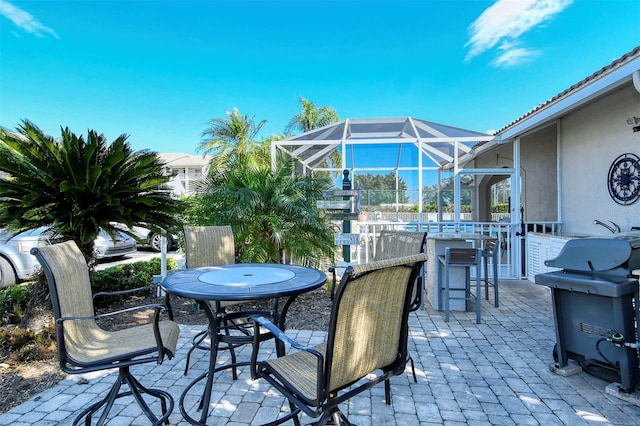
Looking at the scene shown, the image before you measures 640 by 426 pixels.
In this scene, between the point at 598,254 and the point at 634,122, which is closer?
the point at 598,254

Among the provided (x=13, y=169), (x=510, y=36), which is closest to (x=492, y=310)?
(x=13, y=169)

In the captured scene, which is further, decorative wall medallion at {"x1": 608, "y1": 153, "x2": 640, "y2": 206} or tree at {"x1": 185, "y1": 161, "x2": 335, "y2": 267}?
tree at {"x1": 185, "y1": 161, "x2": 335, "y2": 267}

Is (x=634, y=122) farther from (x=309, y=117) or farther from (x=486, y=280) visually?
(x=309, y=117)

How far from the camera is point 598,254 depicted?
248 centimetres

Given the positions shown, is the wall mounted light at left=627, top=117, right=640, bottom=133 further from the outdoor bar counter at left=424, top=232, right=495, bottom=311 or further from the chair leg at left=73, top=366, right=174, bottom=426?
the chair leg at left=73, top=366, right=174, bottom=426

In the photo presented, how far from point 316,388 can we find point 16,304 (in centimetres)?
436

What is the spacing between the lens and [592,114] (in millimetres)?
5203

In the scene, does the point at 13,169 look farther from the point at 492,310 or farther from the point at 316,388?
the point at 492,310

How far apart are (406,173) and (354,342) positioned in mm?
9506

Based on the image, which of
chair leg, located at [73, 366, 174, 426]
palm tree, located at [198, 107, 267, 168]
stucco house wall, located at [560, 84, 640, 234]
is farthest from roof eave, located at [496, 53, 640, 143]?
palm tree, located at [198, 107, 267, 168]

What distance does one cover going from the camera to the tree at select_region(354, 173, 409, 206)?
1039 centimetres

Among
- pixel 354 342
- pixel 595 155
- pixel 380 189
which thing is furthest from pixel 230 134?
pixel 354 342

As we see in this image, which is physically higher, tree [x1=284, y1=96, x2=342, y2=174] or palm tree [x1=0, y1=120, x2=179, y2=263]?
tree [x1=284, y1=96, x2=342, y2=174]

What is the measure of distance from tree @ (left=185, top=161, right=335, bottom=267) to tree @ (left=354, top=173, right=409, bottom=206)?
17.3 ft
